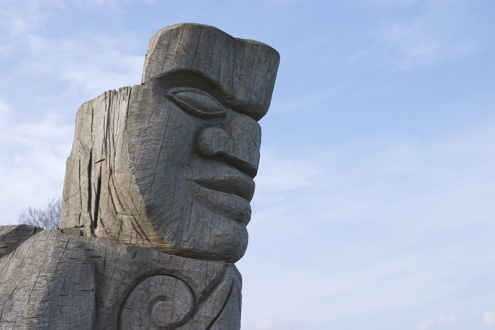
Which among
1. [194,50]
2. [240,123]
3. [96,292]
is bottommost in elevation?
[96,292]

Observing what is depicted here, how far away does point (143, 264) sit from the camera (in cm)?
384

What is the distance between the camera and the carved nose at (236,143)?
426 centimetres

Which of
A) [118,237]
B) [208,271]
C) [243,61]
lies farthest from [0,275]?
[243,61]

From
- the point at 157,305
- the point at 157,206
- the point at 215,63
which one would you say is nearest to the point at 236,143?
the point at 215,63

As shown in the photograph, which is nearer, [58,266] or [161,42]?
[58,266]

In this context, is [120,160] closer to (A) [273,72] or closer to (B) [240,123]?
(B) [240,123]

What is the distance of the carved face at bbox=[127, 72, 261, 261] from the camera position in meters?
3.98

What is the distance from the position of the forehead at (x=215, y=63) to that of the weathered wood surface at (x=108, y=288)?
121cm

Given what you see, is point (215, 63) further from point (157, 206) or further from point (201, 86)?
point (157, 206)

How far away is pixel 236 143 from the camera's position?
4.41 m

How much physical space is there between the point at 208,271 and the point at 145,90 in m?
1.25

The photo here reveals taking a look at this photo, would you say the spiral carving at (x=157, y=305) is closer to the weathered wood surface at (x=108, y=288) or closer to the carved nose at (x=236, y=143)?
the weathered wood surface at (x=108, y=288)

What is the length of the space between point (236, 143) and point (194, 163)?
359mm

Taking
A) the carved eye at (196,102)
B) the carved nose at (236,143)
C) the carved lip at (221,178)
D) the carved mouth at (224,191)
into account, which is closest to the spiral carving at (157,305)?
the carved mouth at (224,191)
